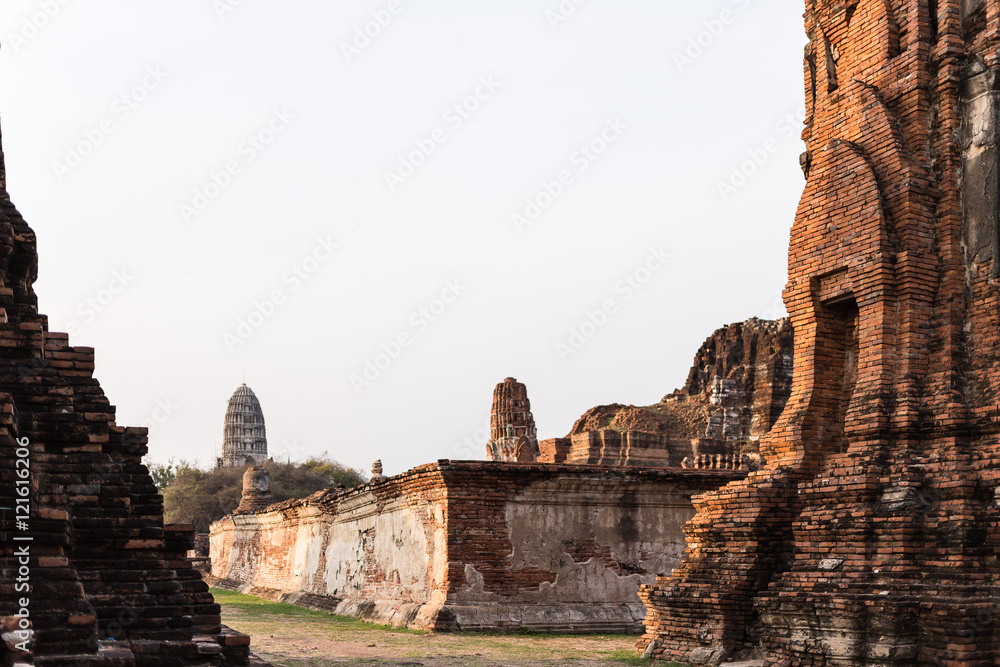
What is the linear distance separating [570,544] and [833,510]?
5716mm

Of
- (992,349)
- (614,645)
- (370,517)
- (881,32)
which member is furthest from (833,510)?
(370,517)

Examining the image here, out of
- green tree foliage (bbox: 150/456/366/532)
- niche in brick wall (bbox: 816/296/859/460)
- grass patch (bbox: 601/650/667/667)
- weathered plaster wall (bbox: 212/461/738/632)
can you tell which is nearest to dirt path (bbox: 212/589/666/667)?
grass patch (bbox: 601/650/667/667)

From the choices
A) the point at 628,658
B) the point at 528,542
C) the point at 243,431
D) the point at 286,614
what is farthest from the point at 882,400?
the point at 243,431

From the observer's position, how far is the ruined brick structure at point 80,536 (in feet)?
18.6

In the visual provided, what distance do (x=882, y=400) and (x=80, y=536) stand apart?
6.72m

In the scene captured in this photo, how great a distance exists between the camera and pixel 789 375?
41.4 meters

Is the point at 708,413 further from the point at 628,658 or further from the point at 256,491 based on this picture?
the point at 628,658

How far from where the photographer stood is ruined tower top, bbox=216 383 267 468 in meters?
77.0

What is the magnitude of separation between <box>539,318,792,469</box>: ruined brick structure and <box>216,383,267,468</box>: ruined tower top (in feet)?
135

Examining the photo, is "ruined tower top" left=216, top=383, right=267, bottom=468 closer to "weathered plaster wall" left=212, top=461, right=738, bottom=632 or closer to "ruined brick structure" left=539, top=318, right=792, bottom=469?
"ruined brick structure" left=539, top=318, right=792, bottom=469

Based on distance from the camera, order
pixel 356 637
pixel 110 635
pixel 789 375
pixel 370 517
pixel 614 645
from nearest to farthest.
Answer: pixel 110 635 → pixel 614 645 → pixel 356 637 → pixel 370 517 → pixel 789 375

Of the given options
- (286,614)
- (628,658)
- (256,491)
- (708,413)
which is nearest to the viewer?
(628,658)

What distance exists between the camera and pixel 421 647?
1212cm

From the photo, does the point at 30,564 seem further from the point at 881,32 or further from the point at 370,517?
the point at 370,517
